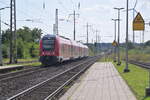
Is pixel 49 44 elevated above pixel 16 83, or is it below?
above

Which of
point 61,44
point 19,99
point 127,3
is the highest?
point 127,3

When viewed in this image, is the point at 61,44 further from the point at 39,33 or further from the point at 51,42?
the point at 39,33

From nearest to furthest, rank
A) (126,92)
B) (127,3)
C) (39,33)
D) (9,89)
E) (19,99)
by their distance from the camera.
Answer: (19,99), (126,92), (9,89), (127,3), (39,33)

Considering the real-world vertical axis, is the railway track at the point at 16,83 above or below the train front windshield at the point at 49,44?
below

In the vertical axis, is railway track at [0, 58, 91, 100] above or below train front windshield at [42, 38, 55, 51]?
below

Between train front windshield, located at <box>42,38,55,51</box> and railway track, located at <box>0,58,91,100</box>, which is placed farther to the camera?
train front windshield, located at <box>42,38,55,51</box>

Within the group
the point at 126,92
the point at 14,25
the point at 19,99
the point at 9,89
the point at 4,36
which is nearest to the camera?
the point at 19,99

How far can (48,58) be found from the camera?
41.5m

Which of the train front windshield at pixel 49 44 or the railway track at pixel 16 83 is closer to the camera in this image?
the railway track at pixel 16 83

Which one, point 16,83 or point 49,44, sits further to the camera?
point 49,44

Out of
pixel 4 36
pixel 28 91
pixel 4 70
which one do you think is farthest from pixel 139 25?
pixel 4 36

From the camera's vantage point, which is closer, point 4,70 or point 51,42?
point 4,70

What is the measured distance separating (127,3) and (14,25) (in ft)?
64.2

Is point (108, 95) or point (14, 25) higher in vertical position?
point (14, 25)
